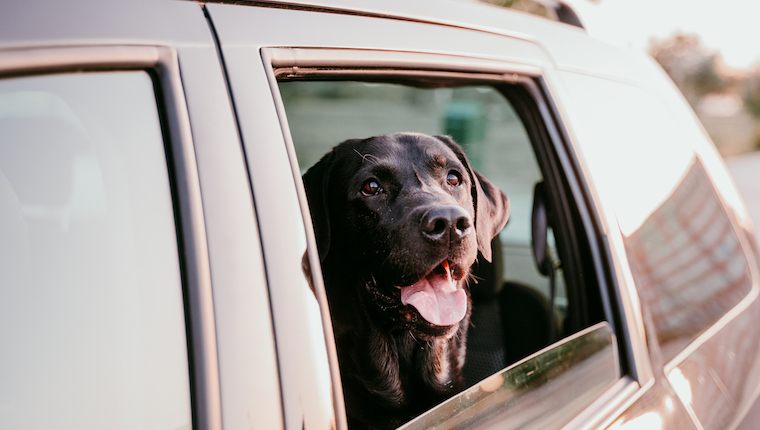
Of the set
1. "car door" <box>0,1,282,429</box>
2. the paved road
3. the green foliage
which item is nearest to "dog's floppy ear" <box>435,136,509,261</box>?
"car door" <box>0,1,282,429</box>

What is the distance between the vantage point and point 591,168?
1.65 m

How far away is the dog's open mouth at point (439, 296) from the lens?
1.42m

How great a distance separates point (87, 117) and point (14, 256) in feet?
0.74

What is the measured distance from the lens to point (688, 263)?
6.35 feet

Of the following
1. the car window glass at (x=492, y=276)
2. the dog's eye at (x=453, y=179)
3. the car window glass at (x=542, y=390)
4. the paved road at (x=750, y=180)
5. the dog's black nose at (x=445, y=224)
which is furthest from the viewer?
the paved road at (x=750, y=180)

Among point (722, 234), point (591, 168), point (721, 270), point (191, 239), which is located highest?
point (591, 168)

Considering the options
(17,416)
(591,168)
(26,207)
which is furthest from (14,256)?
(591,168)

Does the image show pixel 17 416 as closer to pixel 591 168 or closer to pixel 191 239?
pixel 191 239

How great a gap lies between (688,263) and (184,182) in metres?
1.79

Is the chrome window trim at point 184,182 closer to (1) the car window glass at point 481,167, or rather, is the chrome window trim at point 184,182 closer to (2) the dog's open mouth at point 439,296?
(1) the car window glass at point 481,167

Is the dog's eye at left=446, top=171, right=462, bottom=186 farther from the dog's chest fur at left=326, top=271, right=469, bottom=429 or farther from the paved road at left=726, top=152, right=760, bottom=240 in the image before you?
the paved road at left=726, top=152, right=760, bottom=240

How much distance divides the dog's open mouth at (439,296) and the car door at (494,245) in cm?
18

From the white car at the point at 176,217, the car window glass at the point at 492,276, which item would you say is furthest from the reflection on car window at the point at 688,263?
the white car at the point at 176,217

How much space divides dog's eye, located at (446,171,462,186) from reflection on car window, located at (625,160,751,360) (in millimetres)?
551
